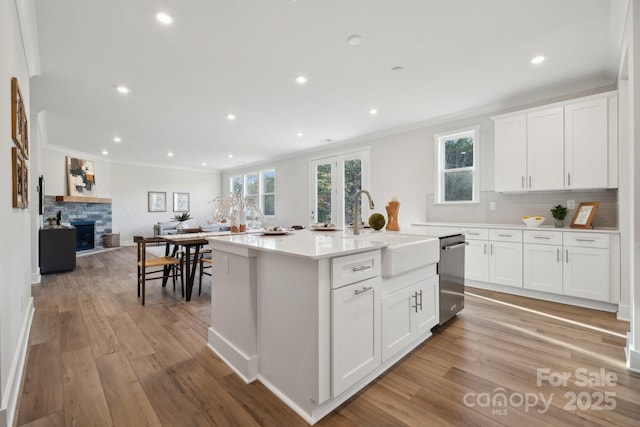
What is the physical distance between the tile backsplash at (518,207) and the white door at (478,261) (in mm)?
525

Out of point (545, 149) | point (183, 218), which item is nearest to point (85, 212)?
point (183, 218)

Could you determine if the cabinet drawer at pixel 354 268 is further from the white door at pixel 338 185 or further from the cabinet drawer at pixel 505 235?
the white door at pixel 338 185

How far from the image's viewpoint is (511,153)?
377cm

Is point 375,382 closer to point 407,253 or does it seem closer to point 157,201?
point 407,253

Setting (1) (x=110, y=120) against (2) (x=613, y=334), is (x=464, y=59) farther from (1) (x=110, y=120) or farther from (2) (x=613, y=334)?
(1) (x=110, y=120)

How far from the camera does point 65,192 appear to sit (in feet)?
23.0

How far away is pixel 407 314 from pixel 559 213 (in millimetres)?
2796


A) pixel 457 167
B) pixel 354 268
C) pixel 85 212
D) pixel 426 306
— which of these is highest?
pixel 457 167

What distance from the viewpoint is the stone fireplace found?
6.69 metres

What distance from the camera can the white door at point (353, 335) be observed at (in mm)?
1521

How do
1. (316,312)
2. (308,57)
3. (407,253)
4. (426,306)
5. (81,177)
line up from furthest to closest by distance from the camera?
1. (81,177)
2. (308,57)
3. (426,306)
4. (407,253)
5. (316,312)

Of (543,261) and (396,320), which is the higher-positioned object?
(543,261)

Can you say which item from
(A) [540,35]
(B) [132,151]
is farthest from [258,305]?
(B) [132,151]

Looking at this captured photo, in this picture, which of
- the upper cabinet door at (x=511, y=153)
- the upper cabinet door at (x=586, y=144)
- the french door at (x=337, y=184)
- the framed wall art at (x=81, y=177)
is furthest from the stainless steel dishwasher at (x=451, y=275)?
the framed wall art at (x=81, y=177)
